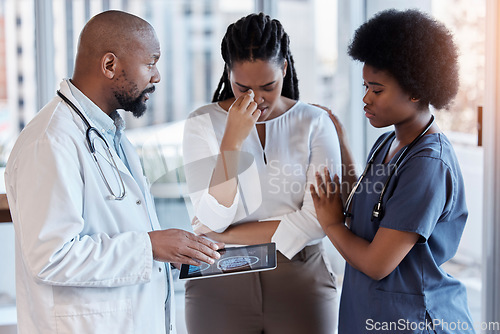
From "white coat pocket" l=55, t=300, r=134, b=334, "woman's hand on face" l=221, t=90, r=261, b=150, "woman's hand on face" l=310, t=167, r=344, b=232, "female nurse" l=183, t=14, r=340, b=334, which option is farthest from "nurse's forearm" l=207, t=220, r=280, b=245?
"white coat pocket" l=55, t=300, r=134, b=334

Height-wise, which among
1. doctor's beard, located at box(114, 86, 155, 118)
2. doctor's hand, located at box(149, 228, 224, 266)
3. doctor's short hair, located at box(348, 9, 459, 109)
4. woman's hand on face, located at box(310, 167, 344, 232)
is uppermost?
doctor's short hair, located at box(348, 9, 459, 109)

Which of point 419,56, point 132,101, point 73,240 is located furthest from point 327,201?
point 73,240

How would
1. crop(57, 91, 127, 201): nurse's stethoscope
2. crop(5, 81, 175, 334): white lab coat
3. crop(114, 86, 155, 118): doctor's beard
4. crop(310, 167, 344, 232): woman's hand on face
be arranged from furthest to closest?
crop(310, 167, 344, 232): woman's hand on face → crop(114, 86, 155, 118): doctor's beard → crop(57, 91, 127, 201): nurse's stethoscope → crop(5, 81, 175, 334): white lab coat

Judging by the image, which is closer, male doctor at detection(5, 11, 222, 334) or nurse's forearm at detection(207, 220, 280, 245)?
male doctor at detection(5, 11, 222, 334)

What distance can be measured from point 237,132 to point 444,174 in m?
0.60

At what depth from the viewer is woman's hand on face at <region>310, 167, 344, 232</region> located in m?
1.54

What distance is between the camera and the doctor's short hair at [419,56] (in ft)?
4.70

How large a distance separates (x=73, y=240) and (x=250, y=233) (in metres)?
0.57

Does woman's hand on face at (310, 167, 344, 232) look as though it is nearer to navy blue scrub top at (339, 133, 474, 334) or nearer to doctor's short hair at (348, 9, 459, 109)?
navy blue scrub top at (339, 133, 474, 334)

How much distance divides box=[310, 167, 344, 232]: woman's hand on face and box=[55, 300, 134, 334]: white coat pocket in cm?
60

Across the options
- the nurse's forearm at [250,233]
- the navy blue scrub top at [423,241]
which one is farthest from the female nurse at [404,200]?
the nurse's forearm at [250,233]

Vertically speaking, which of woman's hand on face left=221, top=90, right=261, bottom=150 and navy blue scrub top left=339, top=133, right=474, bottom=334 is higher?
woman's hand on face left=221, top=90, right=261, bottom=150

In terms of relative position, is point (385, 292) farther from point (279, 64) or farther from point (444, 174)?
point (279, 64)

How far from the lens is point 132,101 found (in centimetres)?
142
